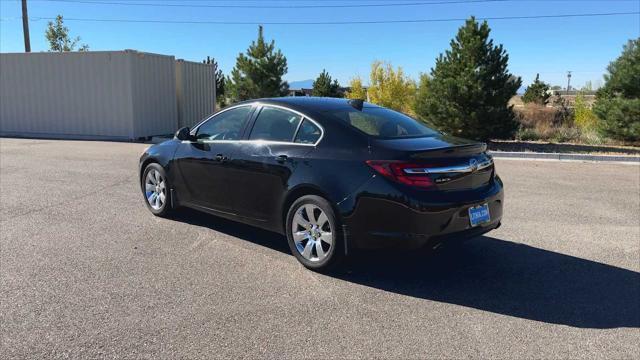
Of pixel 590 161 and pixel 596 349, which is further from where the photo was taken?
pixel 590 161

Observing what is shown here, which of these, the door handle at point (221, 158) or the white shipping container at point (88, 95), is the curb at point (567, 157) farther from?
the white shipping container at point (88, 95)

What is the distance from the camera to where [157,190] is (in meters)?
6.53

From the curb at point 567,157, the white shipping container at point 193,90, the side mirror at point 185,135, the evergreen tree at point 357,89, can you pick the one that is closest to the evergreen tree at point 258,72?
the white shipping container at point 193,90

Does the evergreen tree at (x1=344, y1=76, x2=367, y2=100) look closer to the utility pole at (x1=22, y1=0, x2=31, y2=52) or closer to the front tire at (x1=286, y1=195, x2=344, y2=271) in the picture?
the utility pole at (x1=22, y1=0, x2=31, y2=52)

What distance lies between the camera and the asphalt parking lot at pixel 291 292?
10.9 feet

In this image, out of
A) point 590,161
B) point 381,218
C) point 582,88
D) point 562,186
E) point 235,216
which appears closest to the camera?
point 381,218

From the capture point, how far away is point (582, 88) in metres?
26.4

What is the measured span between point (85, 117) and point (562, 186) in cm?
1587

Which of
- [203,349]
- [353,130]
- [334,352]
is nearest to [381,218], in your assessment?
[353,130]

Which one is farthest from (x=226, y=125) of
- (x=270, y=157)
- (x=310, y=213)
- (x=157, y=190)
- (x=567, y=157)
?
(x=567, y=157)

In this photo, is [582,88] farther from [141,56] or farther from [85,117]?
[85,117]

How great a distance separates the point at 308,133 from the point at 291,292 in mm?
1492

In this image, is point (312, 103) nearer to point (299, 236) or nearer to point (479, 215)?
point (299, 236)

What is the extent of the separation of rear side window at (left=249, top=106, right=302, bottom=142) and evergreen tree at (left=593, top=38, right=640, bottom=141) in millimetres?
13863
